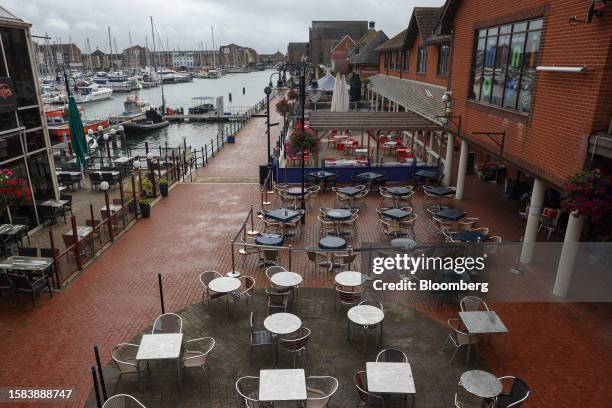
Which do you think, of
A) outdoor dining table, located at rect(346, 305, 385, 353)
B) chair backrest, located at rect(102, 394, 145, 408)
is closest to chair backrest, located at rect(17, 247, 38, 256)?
chair backrest, located at rect(102, 394, 145, 408)

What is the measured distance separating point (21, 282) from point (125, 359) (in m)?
4.24

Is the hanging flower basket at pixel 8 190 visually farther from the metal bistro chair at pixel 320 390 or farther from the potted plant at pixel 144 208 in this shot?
the metal bistro chair at pixel 320 390

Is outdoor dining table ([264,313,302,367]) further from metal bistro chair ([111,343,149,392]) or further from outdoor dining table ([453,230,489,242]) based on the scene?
outdoor dining table ([453,230,489,242])

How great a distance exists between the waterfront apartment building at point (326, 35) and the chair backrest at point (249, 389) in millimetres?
114933

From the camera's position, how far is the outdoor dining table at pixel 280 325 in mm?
7997

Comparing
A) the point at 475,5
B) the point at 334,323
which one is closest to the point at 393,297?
the point at 334,323

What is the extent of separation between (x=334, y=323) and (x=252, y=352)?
1986mm

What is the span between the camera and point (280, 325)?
26.8 ft

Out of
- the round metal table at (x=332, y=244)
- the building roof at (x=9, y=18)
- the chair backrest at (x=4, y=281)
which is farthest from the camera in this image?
the building roof at (x=9, y=18)

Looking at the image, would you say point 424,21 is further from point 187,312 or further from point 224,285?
point 187,312

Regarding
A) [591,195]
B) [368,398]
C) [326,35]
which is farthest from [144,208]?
[326,35]

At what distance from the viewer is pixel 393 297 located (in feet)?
33.4

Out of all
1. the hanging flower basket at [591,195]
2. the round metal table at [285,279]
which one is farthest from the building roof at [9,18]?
the hanging flower basket at [591,195]

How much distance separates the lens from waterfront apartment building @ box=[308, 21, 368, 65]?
116125mm
